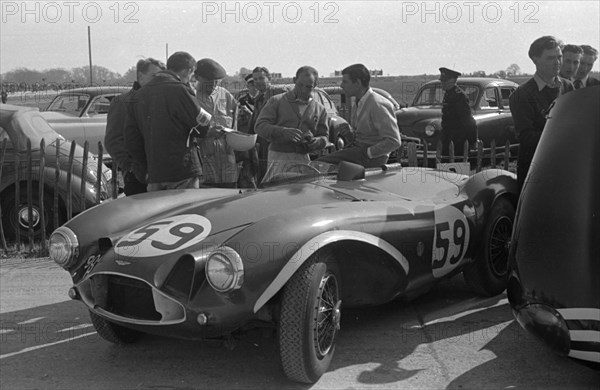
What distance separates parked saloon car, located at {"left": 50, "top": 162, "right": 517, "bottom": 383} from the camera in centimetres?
364

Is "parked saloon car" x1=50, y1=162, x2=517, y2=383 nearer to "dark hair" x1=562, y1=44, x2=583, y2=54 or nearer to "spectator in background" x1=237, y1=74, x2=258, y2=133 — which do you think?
"dark hair" x1=562, y1=44, x2=583, y2=54

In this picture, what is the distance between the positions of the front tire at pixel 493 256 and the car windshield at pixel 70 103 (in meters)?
9.65

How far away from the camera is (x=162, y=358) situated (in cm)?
430

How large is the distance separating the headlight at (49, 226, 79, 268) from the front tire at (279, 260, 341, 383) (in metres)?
1.43

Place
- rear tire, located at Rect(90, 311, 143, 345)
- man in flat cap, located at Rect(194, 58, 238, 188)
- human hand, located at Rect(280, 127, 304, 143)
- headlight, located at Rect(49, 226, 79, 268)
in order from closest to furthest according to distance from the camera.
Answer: headlight, located at Rect(49, 226, 79, 268), rear tire, located at Rect(90, 311, 143, 345), human hand, located at Rect(280, 127, 304, 143), man in flat cap, located at Rect(194, 58, 238, 188)

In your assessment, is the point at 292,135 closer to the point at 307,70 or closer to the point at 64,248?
the point at 307,70

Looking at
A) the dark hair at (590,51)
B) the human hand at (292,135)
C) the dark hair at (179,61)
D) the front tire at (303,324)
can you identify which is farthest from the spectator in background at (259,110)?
the front tire at (303,324)

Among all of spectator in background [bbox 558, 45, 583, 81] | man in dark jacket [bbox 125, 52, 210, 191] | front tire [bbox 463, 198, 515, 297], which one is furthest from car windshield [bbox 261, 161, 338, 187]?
spectator in background [bbox 558, 45, 583, 81]

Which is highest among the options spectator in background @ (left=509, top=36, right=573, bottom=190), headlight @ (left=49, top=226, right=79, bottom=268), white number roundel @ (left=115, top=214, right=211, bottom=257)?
spectator in background @ (left=509, top=36, right=573, bottom=190)

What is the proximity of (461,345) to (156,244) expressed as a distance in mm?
2000

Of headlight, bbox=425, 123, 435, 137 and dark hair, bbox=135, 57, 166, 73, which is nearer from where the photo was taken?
dark hair, bbox=135, 57, 166, 73

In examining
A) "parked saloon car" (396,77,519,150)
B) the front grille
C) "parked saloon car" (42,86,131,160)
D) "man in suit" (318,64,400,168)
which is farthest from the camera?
"parked saloon car" (396,77,519,150)

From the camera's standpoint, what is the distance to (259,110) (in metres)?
8.52

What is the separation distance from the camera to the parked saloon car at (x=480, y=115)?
509 inches
